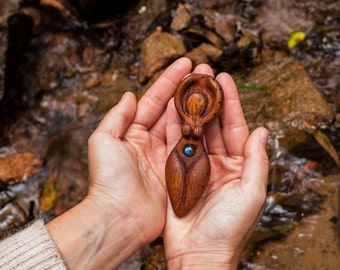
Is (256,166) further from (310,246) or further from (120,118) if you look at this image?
(310,246)

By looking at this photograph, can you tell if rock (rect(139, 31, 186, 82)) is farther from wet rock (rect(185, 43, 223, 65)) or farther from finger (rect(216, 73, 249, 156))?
finger (rect(216, 73, 249, 156))

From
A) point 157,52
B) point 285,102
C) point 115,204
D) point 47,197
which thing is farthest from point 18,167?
point 285,102

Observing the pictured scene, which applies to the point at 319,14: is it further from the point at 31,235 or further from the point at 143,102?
the point at 31,235

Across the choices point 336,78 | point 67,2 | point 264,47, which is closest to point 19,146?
point 67,2

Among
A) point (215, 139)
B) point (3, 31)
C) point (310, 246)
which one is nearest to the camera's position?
point (215, 139)

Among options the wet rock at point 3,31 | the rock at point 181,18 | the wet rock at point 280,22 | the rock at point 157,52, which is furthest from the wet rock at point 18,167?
the wet rock at point 280,22

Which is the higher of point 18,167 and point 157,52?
point 157,52
